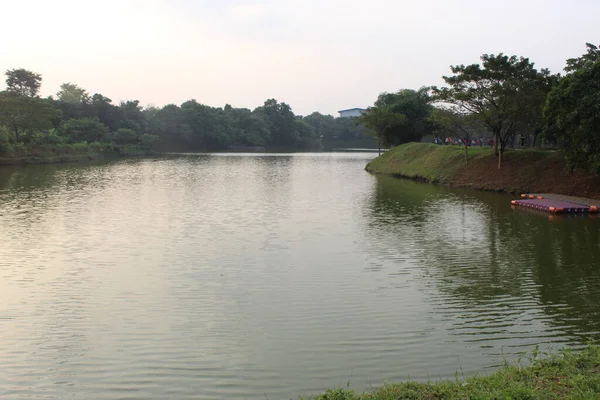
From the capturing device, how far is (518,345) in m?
8.18

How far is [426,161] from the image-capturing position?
4397cm

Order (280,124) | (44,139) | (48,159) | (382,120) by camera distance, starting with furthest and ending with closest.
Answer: (280,124) → (44,139) → (382,120) → (48,159)

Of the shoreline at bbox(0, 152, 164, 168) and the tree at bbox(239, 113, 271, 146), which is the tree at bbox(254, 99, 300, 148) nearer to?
the tree at bbox(239, 113, 271, 146)

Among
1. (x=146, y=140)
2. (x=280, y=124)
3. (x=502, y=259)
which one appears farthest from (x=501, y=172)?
(x=280, y=124)

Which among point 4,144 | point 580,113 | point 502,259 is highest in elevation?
point 4,144

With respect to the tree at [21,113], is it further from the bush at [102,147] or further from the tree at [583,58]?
the tree at [583,58]

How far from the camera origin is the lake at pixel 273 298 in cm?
725

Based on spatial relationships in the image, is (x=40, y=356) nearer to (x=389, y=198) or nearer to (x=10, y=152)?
(x=389, y=198)

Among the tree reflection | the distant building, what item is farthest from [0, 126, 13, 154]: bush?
the distant building

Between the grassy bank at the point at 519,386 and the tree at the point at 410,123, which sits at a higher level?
the tree at the point at 410,123

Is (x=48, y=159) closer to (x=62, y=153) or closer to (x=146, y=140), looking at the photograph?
(x=62, y=153)

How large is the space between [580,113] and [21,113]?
58804 mm

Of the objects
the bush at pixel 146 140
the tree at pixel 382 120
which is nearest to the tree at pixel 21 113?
the bush at pixel 146 140

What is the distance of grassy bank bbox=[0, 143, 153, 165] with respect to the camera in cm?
5553
